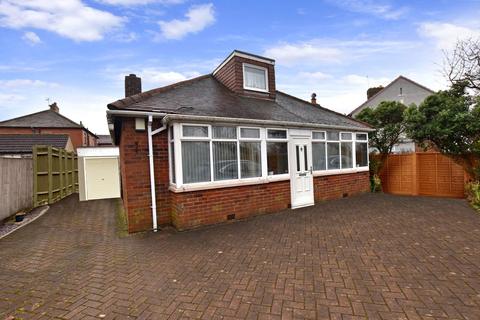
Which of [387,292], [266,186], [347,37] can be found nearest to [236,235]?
A: [266,186]

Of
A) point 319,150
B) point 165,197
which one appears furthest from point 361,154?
point 165,197

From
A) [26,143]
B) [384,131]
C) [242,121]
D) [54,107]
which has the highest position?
[54,107]

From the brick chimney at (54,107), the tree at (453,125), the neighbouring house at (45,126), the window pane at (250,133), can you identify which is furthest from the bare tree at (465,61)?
the brick chimney at (54,107)

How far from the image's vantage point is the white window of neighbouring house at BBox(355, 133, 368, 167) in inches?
406

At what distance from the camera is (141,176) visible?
6020 millimetres

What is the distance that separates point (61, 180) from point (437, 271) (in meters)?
14.5

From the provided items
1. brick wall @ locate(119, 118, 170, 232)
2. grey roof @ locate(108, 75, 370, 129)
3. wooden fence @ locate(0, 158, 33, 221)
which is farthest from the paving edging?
grey roof @ locate(108, 75, 370, 129)

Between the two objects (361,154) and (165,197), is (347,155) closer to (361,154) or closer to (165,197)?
(361,154)

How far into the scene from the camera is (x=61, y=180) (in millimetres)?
12062

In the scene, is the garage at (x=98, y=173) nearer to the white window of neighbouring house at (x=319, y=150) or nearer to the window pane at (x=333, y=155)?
the white window of neighbouring house at (x=319, y=150)

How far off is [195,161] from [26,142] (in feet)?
46.3

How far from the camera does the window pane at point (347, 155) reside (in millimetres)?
9773

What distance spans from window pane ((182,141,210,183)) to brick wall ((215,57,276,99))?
4.66m

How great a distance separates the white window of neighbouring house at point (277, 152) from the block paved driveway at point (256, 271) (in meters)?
1.77
